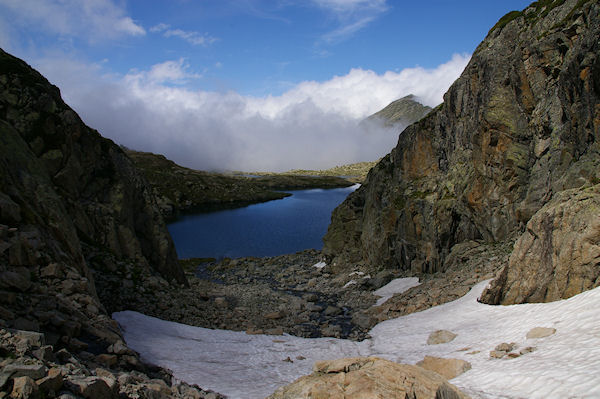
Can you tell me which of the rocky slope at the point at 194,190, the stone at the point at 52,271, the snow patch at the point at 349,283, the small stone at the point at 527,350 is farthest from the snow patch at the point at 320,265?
the rocky slope at the point at 194,190

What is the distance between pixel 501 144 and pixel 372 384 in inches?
1016

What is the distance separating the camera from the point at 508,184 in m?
28.0

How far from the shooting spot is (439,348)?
18.2 meters

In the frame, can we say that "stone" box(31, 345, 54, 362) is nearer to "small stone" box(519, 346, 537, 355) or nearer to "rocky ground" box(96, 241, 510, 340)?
"rocky ground" box(96, 241, 510, 340)

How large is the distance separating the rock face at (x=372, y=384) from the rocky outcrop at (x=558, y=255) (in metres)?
10.5

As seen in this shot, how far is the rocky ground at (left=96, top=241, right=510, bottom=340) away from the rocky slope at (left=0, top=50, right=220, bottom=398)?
6.78 ft

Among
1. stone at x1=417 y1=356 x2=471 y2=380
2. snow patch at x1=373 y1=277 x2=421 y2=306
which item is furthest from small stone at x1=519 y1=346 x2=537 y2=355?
snow patch at x1=373 y1=277 x2=421 y2=306

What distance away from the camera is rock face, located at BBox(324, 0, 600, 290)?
21656mm

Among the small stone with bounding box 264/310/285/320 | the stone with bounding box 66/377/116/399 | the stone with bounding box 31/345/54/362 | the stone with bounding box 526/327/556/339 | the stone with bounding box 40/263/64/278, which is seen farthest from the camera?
the small stone with bounding box 264/310/285/320

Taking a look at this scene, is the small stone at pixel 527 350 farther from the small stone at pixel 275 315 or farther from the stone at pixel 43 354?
the small stone at pixel 275 315

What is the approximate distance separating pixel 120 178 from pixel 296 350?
19.6 metres

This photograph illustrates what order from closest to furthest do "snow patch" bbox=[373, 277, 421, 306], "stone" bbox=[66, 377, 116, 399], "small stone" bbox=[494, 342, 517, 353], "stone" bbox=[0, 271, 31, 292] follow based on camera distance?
"stone" bbox=[66, 377, 116, 399] → "stone" bbox=[0, 271, 31, 292] → "small stone" bbox=[494, 342, 517, 353] → "snow patch" bbox=[373, 277, 421, 306]

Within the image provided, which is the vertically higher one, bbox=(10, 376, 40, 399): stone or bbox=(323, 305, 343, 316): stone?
bbox=(10, 376, 40, 399): stone

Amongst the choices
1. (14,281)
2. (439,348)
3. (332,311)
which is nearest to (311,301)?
(332,311)
